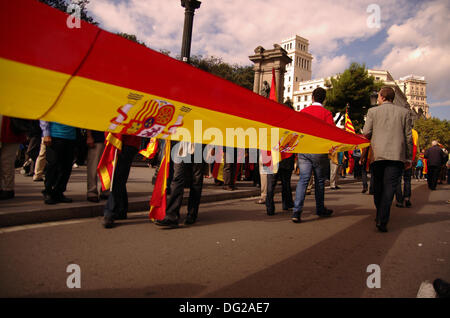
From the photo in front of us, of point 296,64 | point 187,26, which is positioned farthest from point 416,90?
point 187,26

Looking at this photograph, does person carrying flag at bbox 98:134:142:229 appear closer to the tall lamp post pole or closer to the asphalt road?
the asphalt road

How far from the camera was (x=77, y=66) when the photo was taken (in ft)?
6.51

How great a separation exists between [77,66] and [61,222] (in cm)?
292

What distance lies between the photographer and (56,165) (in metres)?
4.70

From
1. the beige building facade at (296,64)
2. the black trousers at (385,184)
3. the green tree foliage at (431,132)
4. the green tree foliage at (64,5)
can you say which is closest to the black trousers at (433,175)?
the black trousers at (385,184)

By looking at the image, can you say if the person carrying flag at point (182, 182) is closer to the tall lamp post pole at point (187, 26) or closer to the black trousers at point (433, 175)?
the tall lamp post pole at point (187, 26)

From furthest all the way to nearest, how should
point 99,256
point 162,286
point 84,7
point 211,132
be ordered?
point 84,7, point 211,132, point 99,256, point 162,286

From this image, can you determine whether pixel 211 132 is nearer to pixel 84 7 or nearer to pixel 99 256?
pixel 99 256

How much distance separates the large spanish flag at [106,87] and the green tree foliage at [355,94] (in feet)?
126

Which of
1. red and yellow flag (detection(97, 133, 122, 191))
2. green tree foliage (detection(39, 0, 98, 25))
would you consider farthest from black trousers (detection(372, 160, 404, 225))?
green tree foliage (detection(39, 0, 98, 25))

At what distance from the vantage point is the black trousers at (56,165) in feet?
15.2

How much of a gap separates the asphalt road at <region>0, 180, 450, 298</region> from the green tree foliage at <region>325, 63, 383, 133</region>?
36918 mm

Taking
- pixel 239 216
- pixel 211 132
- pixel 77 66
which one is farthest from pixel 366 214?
pixel 77 66

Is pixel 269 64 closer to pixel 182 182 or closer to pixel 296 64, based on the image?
pixel 182 182
